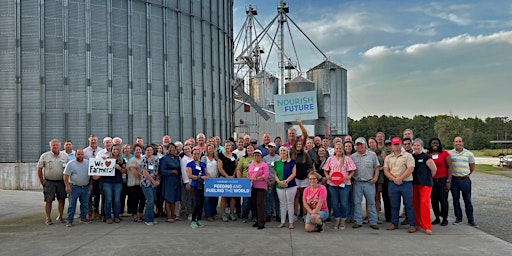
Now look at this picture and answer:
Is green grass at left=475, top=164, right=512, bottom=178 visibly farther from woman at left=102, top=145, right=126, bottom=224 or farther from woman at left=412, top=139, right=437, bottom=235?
woman at left=102, top=145, right=126, bottom=224

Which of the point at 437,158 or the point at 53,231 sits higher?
the point at 437,158

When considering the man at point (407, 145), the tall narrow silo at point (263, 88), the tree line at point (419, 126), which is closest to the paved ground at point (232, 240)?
the man at point (407, 145)

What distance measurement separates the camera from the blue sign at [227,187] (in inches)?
Result: 354

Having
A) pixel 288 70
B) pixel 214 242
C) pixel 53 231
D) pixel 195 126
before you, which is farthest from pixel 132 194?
pixel 288 70

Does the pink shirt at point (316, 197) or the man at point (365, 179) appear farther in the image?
the man at point (365, 179)

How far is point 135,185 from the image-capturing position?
9.34 m

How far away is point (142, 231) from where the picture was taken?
8359 millimetres

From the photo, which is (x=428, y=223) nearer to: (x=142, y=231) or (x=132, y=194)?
(x=142, y=231)

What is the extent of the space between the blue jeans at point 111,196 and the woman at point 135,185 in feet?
0.88

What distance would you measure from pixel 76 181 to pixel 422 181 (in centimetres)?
798

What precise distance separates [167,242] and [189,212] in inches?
94.1

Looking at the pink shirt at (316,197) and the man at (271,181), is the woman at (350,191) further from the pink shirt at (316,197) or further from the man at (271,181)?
the man at (271,181)

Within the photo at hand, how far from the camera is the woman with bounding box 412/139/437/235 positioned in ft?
26.9

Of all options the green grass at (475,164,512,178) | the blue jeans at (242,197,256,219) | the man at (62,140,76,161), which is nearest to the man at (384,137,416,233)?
the blue jeans at (242,197,256,219)
